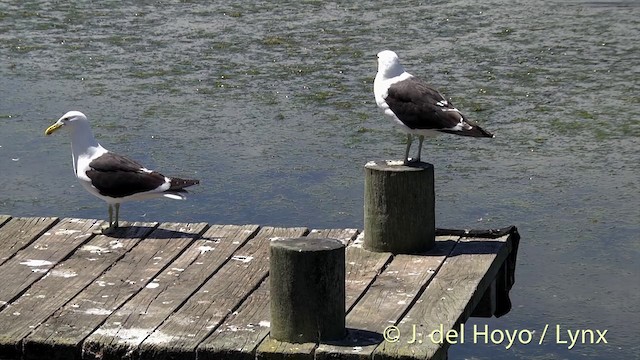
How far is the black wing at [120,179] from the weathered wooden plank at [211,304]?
0.53 meters

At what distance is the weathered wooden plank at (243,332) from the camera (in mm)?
4672

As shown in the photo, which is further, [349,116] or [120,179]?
[349,116]

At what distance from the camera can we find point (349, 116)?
943 cm

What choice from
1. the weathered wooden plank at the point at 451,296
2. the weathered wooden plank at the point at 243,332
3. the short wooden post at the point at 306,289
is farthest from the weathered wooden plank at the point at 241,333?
the weathered wooden plank at the point at 451,296

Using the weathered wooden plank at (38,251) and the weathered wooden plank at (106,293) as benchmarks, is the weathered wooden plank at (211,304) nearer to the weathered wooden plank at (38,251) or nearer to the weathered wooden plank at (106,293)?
the weathered wooden plank at (106,293)

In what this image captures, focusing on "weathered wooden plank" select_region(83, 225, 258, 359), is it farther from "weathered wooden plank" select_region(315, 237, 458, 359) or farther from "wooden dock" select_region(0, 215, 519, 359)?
"weathered wooden plank" select_region(315, 237, 458, 359)

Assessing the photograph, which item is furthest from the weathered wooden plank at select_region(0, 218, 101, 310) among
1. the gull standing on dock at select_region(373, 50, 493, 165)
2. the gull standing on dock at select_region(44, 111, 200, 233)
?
the gull standing on dock at select_region(373, 50, 493, 165)

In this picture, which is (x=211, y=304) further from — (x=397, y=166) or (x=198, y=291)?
(x=397, y=166)

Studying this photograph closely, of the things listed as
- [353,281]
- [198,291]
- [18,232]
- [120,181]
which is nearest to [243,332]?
[198,291]

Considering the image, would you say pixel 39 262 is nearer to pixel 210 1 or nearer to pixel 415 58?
pixel 415 58

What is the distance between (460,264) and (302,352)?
4.10ft

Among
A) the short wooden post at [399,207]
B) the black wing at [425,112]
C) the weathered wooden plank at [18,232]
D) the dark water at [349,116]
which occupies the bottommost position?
Result: the dark water at [349,116]

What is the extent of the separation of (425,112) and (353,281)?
92 centimetres

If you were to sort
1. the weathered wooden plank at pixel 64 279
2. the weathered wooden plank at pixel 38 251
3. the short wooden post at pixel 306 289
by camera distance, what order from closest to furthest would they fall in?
the short wooden post at pixel 306 289 → the weathered wooden plank at pixel 64 279 → the weathered wooden plank at pixel 38 251
